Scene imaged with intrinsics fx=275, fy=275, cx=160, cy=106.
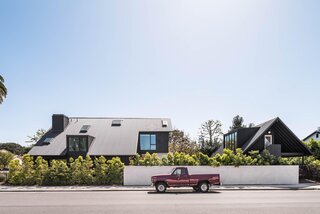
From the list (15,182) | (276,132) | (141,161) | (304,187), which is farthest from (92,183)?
(276,132)

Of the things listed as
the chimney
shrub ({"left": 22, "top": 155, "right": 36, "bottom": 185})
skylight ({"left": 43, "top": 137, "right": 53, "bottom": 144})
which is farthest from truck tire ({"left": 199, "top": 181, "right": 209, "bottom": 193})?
the chimney

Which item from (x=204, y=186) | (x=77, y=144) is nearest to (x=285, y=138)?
(x=204, y=186)

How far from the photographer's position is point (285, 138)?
1144 inches

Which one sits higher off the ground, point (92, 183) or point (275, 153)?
point (275, 153)

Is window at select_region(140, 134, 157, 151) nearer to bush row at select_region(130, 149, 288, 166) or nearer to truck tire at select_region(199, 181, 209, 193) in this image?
bush row at select_region(130, 149, 288, 166)

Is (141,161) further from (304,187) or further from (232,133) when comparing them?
(232,133)

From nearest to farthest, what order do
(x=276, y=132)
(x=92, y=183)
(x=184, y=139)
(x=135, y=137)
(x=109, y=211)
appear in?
(x=109, y=211) → (x=92, y=183) → (x=276, y=132) → (x=135, y=137) → (x=184, y=139)

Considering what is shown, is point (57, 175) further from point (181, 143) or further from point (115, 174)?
point (181, 143)

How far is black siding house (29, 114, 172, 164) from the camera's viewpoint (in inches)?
1241

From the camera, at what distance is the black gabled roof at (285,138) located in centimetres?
2788

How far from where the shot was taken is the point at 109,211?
1152 centimetres

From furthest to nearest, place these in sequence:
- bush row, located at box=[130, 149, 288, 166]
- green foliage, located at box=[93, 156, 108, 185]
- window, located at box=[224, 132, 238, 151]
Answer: window, located at box=[224, 132, 238, 151] < bush row, located at box=[130, 149, 288, 166] < green foliage, located at box=[93, 156, 108, 185]

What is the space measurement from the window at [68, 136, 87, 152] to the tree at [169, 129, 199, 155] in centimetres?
1906

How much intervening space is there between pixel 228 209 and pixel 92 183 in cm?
1452
